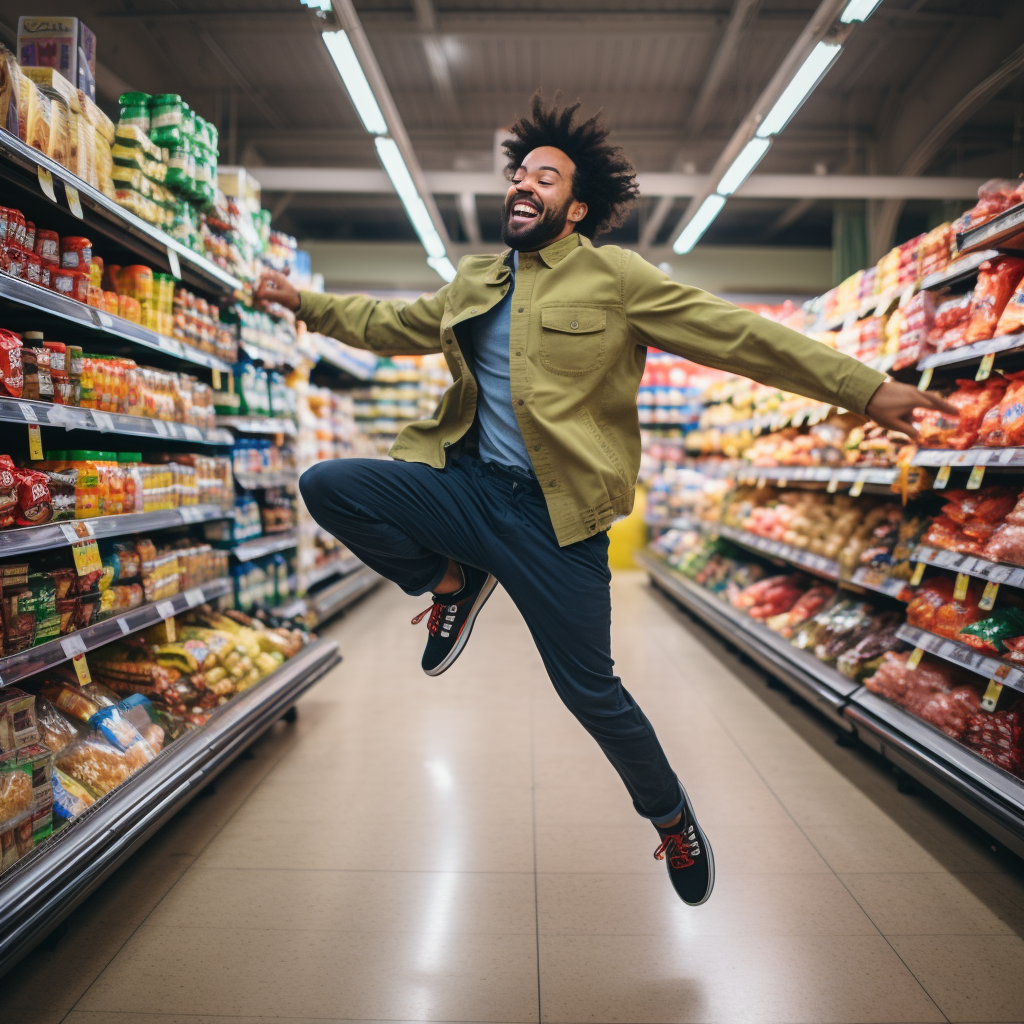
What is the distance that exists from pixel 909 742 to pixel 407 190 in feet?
19.3

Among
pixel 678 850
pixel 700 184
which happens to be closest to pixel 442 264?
pixel 700 184

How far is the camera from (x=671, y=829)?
1917 millimetres

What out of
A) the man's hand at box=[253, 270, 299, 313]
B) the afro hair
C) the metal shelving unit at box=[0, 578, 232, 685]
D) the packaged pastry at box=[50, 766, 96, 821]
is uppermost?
the afro hair

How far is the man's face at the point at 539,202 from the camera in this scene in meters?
1.96

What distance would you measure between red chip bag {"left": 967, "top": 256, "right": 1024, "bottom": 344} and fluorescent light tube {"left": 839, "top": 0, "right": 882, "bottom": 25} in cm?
207

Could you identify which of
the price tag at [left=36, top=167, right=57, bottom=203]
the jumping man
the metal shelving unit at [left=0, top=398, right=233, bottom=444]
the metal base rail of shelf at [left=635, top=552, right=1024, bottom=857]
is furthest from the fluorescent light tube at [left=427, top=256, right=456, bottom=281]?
the jumping man

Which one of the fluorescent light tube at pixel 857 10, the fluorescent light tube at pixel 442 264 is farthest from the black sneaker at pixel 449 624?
the fluorescent light tube at pixel 442 264

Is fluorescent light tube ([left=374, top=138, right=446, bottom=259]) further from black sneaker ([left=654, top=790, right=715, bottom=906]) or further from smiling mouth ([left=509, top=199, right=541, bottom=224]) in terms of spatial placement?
black sneaker ([left=654, top=790, right=715, bottom=906])

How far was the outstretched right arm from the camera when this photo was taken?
2234 millimetres

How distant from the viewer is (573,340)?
188cm

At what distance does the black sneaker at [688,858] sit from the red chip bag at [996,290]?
191 centimetres

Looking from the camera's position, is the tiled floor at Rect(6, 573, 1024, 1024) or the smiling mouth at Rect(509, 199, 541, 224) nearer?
the tiled floor at Rect(6, 573, 1024, 1024)

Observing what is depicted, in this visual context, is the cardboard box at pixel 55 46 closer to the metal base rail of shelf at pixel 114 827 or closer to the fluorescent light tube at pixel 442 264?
the metal base rail of shelf at pixel 114 827

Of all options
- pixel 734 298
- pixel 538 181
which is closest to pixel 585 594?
pixel 538 181
